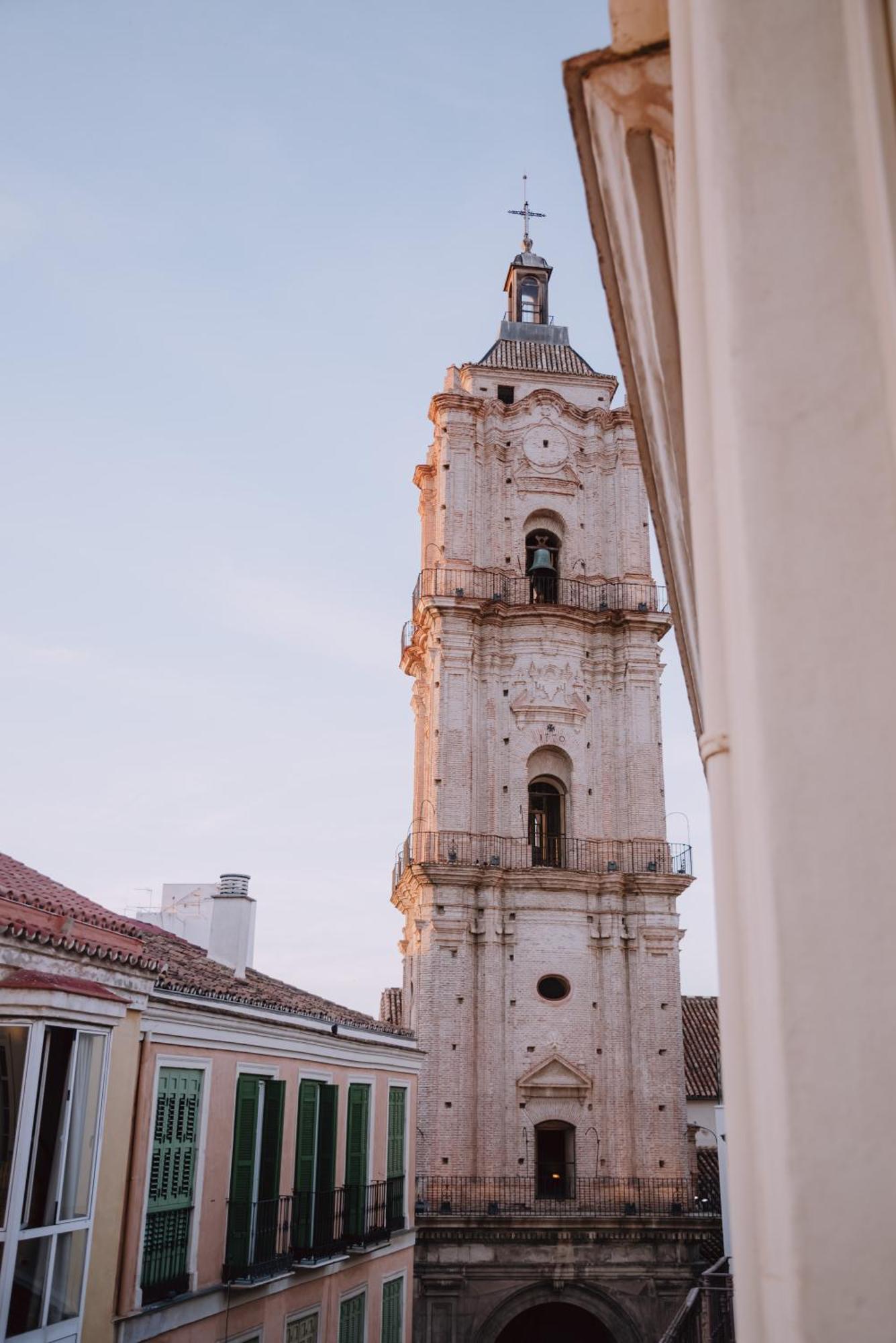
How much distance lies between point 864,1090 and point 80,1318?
1174cm

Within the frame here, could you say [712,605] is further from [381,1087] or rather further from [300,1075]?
[381,1087]

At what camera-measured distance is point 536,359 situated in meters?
37.2

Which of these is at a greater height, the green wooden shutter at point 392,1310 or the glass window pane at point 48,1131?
the glass window pane at point 48,1131

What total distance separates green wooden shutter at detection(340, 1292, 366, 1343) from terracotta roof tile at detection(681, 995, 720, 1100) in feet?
57.1

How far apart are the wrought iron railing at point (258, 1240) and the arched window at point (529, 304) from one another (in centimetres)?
3102

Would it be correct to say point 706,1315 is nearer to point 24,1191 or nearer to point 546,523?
point 24,1191

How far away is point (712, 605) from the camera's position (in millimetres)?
1907

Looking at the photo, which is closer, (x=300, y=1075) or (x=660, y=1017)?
(x=300, y=1075)

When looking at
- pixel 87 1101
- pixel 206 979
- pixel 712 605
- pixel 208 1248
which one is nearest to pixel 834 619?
pixel 712 605

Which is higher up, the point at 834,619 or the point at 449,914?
the point at 449,914

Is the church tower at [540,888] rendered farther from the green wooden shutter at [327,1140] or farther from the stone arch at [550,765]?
the green wooden shutter at [327,1140]

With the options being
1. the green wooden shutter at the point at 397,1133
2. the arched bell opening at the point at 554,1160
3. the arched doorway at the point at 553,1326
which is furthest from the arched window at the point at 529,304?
the arched doorway at the point at 553,1326

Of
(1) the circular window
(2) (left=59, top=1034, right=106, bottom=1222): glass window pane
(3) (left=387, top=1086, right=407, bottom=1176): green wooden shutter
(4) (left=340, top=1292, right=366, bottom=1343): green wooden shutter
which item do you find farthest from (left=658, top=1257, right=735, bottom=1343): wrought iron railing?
(1) the circular window

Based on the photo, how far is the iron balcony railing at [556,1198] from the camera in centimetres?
2722
